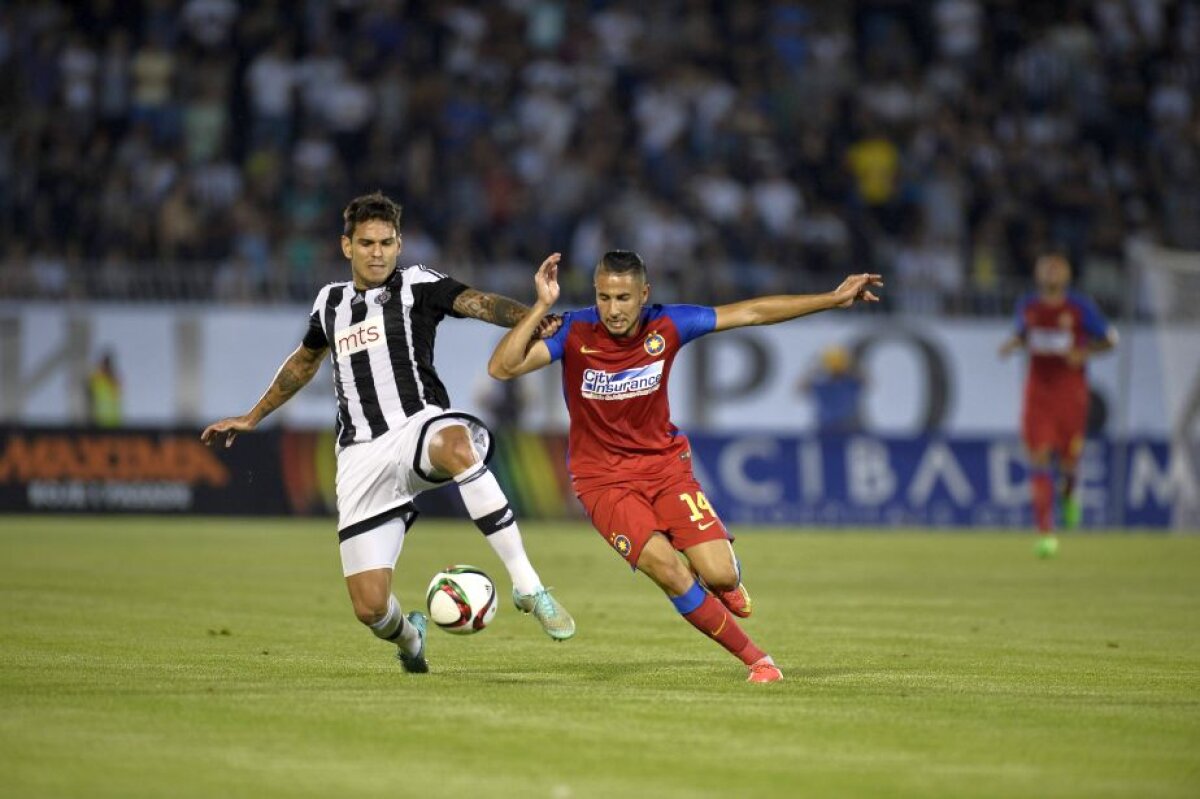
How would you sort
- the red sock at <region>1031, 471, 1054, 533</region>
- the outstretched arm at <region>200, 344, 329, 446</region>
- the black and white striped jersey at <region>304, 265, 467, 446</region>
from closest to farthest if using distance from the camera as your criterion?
the black and white striped jersey at <region>304, 265, 467, 446</region> → the outstretched arm at <region>200, 344, 329, 446</region> → the red sock at <region>1031, 471, 1054, 533</region>

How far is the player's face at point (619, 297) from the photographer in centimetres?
941

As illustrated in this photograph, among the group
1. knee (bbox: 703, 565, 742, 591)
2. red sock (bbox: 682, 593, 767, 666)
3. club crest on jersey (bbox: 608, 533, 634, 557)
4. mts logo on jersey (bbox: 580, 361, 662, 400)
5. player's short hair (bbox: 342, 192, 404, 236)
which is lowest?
→ red sock (bbox: 682, 593, 767, 666)

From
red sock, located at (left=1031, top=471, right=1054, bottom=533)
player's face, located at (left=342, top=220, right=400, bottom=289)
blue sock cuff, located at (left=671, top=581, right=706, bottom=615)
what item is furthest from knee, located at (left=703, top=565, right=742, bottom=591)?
red sock, located at (left=1031, top=471, right=1054, bottom=533)

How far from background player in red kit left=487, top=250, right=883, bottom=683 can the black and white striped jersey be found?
0.46 meters

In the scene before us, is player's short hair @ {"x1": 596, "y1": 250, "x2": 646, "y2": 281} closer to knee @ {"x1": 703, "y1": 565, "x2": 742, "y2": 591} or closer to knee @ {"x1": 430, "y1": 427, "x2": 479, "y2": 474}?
knee @ {"x1": 430, "y1": 427, "x2": 479, "y2": 474}

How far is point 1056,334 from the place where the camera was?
65.9ft

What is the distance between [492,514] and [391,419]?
713mm

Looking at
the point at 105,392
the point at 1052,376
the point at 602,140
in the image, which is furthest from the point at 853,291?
the point at 602,140

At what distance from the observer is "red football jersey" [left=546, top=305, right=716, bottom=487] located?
9.68 meters

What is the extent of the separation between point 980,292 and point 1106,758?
1849cm

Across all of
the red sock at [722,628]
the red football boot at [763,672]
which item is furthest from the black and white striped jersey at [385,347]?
the red football boot at [763,672]

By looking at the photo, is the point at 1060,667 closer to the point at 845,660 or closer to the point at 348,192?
the point at 845,660

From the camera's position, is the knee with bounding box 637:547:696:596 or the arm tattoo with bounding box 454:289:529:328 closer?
the knee with bounding box 637:547:696:596

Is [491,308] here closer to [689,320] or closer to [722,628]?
[689,320]
